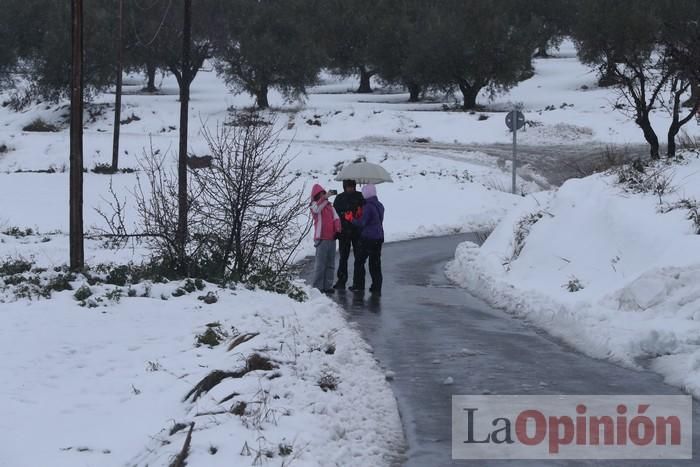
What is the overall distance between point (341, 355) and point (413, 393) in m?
1.28

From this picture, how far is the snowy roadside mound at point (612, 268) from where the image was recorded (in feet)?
33.9

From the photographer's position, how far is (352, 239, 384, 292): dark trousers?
1612 cm

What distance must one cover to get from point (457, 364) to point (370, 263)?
630 cm

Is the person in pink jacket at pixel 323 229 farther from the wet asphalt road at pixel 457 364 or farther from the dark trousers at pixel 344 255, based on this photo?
the dark trousers at pixel 344 255

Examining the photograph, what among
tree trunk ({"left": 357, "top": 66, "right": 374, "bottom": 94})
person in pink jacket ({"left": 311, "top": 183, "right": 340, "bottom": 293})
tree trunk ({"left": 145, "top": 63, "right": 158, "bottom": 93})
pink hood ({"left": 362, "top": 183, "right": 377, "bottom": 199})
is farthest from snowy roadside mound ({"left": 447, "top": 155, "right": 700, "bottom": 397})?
tree trunk ({"left": 357, "top": 66, "right": 374, "bottom": 94})

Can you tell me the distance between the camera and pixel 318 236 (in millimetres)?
15703

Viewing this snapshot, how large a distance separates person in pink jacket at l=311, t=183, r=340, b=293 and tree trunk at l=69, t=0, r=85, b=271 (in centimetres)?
361

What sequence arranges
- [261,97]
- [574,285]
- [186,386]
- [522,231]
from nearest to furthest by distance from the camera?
[186,386] < [574,285] < [522,231] < [261,97]

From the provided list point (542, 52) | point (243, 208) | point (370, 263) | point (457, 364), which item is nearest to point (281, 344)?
point (457, 364)

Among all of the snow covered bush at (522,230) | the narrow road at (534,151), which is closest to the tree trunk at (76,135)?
the snow covered bush at (522,230)

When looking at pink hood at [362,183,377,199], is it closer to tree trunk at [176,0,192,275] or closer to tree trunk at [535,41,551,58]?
tree trunk at [176,0,192,275]

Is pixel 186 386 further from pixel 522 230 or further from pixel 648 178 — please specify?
pixel 522 230

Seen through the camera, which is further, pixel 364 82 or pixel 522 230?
pixel 364 82

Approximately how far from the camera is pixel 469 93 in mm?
57688
